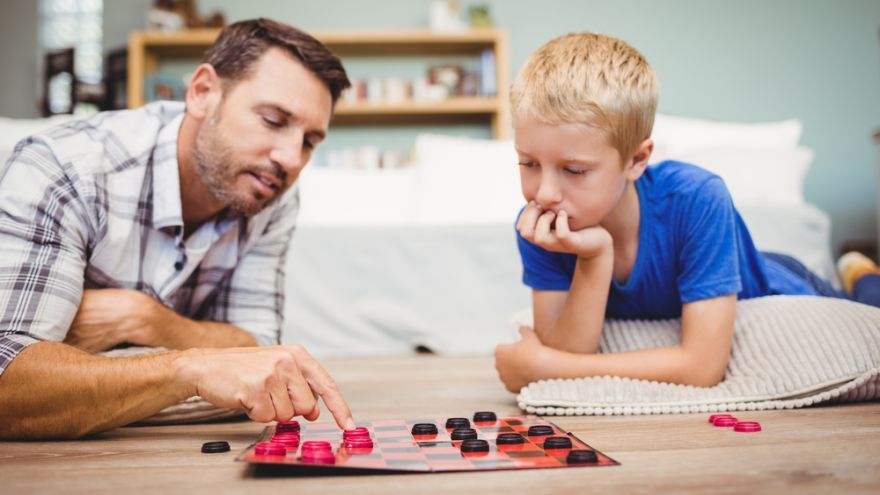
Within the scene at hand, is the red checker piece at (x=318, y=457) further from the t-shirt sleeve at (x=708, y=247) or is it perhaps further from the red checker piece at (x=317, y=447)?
the t-shirt sleeve at (x=708, y=247)

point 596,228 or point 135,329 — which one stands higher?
point 596,228

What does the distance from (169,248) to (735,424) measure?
3.24ft

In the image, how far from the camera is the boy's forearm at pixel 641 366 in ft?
4.16

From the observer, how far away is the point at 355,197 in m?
3.13

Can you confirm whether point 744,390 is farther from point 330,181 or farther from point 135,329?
point 330,181

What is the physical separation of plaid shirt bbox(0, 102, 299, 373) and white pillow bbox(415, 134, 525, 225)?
4.73 feet

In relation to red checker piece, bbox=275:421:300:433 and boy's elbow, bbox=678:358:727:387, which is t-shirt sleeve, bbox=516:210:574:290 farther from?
red checker piece, bbox=275:421:300:433

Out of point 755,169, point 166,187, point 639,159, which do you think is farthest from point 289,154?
point 755,169

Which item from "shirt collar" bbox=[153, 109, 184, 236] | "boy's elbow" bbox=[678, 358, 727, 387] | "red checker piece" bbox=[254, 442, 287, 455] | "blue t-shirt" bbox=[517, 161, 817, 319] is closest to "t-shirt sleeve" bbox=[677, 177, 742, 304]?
"blue t-shirt" bbox=[517, 161, 817, 319]

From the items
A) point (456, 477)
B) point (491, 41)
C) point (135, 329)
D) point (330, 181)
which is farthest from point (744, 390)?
point (491, 41)

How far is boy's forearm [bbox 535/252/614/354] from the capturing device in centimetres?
125

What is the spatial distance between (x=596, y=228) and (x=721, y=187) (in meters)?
0.26

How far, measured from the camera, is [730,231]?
128 centimetres

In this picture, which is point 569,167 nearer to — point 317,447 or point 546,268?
point 546,268
